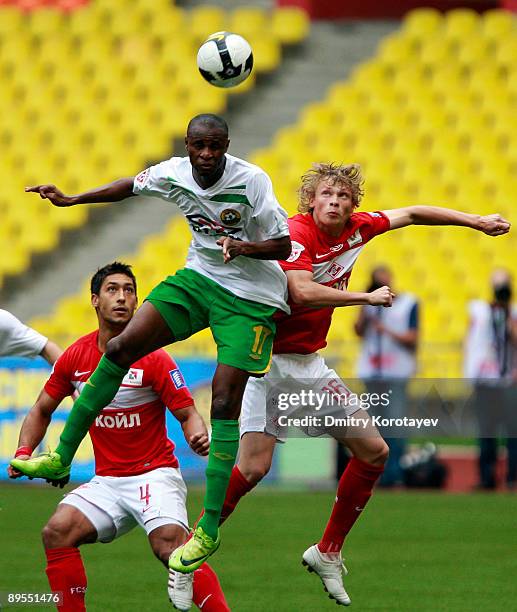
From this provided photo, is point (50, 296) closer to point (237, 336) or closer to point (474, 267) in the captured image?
point (474, 267)

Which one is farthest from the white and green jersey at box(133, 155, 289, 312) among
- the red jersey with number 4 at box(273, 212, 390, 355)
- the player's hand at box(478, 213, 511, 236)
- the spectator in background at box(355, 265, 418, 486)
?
the spectator in background at box(355, 265, 418, 486)

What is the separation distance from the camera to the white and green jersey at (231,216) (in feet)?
19.2

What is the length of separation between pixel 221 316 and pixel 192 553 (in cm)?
107

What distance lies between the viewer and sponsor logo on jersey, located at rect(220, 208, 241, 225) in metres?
5.86

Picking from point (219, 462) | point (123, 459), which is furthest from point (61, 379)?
point (219, 462)

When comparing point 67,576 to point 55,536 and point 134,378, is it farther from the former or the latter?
point 134,378

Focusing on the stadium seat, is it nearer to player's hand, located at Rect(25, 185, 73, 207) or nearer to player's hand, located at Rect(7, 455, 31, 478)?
player's hand, located at Rect(25, 185, 73, 207)

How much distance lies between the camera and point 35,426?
20.1 feet

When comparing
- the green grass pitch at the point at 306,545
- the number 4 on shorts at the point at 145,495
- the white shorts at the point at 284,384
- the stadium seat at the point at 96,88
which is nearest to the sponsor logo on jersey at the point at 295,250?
the white shorts at the point at 284,384

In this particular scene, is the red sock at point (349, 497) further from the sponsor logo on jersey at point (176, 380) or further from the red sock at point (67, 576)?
the red sock at point (67, 576)

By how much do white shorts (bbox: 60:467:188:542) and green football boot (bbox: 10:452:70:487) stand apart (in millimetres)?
116

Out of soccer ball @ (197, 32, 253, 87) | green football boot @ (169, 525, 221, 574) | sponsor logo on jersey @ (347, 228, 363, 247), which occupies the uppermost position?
soccer ball @ (197, 32, 253, 87)

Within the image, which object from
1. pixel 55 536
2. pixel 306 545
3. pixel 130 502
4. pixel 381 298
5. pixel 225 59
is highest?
pixel 225 59

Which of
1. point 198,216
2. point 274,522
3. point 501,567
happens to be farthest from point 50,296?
point 198,216
